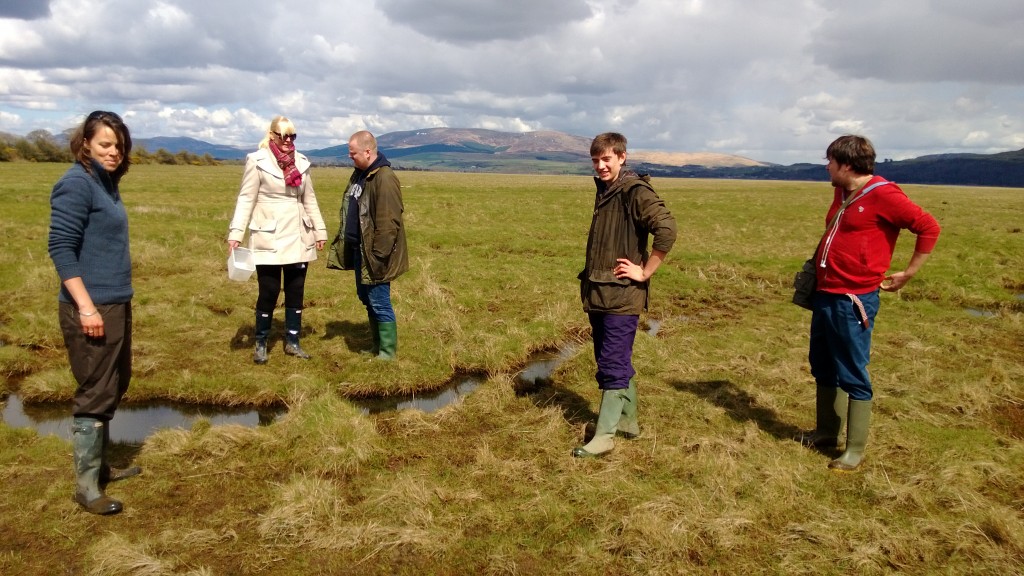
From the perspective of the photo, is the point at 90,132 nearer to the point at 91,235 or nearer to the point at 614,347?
the point at 91,235

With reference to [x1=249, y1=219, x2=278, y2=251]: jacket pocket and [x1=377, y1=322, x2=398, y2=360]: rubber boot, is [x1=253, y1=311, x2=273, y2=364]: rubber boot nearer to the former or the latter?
[x1=249, y1=219, x2=278, y2=251]: jacket pocket

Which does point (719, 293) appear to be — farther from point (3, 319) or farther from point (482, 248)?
point (3, 319)

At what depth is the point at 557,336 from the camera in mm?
10195

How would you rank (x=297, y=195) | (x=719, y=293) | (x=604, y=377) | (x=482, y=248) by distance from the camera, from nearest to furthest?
(x=604, y=377)
(x=297, y=195)
(x=719, y=293)
(x=482, y=248)

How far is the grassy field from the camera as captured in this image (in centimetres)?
430

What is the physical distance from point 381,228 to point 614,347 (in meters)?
3.58

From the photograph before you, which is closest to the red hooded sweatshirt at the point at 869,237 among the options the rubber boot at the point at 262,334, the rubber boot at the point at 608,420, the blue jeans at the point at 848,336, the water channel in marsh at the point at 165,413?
the blue jeans at the point at 848,336

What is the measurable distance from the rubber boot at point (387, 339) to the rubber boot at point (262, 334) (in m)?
1.49

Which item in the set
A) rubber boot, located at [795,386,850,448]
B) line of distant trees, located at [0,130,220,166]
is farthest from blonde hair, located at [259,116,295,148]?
line of distant trees, located at [0,130,220,166]

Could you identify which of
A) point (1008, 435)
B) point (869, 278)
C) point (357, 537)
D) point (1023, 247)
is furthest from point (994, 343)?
point (1023, 247)

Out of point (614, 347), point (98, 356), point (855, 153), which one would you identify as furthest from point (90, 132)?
point (855, 153)

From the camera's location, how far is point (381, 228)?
25.3 feet

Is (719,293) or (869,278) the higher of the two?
(869,278)

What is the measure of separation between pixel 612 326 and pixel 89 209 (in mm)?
4241
